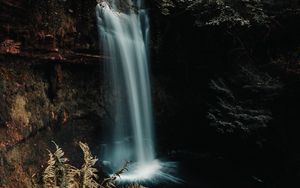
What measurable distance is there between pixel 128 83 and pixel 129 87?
0.11 meters

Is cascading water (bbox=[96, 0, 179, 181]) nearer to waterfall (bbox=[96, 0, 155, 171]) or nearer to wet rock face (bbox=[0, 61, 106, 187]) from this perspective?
waterfall (bbox=[96, 0, 155, 171])

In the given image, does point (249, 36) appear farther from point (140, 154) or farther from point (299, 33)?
point (140, 154)

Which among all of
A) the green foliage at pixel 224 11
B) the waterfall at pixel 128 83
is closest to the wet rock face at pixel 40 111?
the waterfall at pixel 128 83

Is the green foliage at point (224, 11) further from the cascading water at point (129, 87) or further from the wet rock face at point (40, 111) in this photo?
the wet rock face at point (40, 111)

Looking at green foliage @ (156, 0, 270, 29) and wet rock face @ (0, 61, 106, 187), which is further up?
green foliage @ (156, 0, 270, 29)

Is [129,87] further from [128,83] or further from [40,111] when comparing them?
[40,111]

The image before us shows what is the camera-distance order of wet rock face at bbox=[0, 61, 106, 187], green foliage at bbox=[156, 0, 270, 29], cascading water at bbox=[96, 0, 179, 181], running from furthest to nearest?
1. green foliage at bbox=[156, 0, 270, 29]
2. cascading water at bbox=[96, 0, 179, 181]
3. wet rock face at bbox=[0, 61, 106, 187]

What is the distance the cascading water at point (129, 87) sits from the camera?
8281 mm

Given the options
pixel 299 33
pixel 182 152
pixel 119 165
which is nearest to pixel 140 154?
pixel 119 165

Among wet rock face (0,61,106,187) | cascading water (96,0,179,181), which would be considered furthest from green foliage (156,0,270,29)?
wet rock face (0,61,106,187)

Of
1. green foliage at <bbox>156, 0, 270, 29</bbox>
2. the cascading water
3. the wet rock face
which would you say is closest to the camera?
the wet rock face

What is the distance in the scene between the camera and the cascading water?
8.28 meters

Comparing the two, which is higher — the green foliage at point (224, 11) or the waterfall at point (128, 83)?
the green foliage at point (224, 11)

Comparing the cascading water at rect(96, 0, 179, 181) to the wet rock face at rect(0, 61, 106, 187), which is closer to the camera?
the wet rock face at rect(0, 61, 106, 187)
